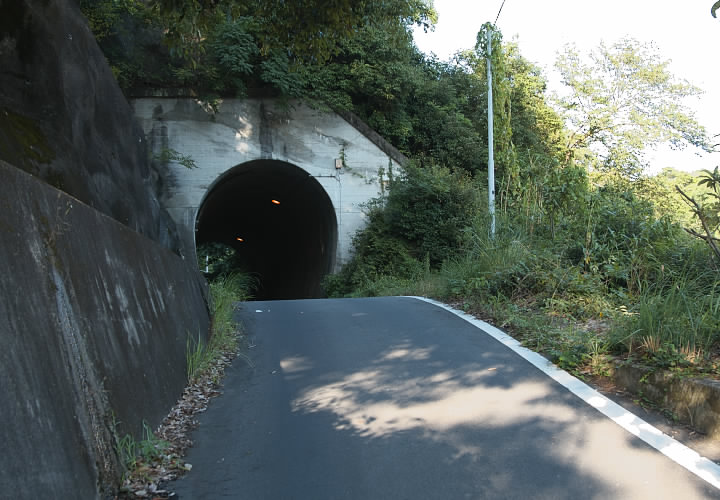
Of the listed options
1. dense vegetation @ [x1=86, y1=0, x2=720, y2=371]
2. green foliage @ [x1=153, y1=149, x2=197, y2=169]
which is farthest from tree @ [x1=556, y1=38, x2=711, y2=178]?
green foliage @ [x1=153, y1=149, x2=197, y2=169]

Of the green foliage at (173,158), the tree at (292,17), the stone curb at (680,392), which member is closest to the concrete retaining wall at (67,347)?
the tree at (292,17)

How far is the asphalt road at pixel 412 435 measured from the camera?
3725 mm

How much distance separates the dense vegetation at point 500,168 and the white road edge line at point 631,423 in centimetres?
27

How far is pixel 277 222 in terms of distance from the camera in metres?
30.4

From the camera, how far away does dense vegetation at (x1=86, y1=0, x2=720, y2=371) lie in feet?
24.0

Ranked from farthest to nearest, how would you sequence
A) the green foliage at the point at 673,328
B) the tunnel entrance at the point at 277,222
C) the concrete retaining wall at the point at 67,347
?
the tunnel entrance at the point at 277,222 → the green foliage at the point at 673,328 → the concrete retaining wall at the point at 67,347

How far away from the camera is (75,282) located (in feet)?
12.2

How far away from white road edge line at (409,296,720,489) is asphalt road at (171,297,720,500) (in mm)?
72

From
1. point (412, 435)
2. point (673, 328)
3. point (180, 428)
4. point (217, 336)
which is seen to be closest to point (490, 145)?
point (217, 336)

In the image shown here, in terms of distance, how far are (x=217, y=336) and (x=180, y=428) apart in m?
3.11

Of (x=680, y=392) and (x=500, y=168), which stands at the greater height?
(x=500, y=168)

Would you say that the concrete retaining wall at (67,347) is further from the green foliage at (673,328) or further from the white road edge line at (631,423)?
the green foliage at (673,328)

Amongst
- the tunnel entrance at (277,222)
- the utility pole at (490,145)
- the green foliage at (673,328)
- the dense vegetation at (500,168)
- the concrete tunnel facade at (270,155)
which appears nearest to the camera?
the green foliage at (673,328)

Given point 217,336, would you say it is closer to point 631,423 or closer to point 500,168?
point 631,423
